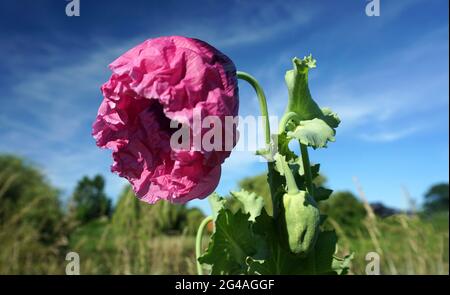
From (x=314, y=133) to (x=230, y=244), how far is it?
0.24 m

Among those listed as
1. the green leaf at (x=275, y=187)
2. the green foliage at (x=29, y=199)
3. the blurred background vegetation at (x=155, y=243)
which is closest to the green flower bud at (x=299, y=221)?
the green leaf at (x=275, y=187)

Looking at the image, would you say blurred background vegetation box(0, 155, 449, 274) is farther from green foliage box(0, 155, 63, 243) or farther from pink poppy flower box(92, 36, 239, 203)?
pink poppy flower box(92, 36, 239, 203)

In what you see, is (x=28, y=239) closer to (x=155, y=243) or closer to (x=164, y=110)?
(x=155, y=243)

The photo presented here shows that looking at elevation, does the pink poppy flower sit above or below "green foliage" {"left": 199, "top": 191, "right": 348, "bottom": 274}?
above

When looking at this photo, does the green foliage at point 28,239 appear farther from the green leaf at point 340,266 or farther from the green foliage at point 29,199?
the green leaf at point 340,266

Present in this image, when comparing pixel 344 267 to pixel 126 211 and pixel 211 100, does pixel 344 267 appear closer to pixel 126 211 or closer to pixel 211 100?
pixel 211 100

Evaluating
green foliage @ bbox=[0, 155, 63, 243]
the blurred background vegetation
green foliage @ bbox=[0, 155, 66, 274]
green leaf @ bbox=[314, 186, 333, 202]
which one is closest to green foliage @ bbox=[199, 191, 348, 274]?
green leaf @ bbox=[314, 186, 333, 202]

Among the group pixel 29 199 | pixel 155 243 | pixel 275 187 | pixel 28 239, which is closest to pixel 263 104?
pixel 275 187

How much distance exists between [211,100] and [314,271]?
0.37 meters

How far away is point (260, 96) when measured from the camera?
2.55 ft

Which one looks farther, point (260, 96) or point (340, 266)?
point (340, 266)

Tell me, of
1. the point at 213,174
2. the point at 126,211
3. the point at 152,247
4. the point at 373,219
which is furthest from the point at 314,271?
the point at 126,211

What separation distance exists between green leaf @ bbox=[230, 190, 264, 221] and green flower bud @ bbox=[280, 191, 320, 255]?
0.15 m

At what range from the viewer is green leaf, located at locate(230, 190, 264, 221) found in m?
0.92
